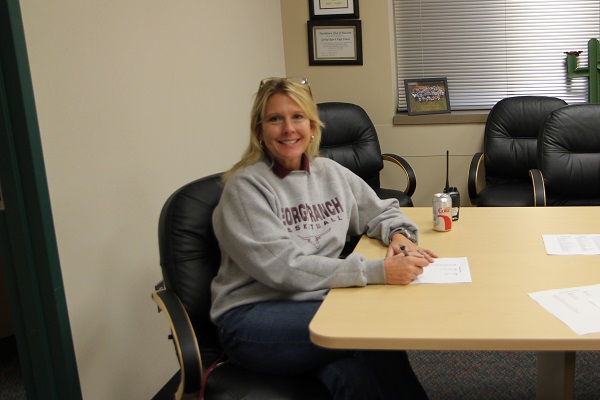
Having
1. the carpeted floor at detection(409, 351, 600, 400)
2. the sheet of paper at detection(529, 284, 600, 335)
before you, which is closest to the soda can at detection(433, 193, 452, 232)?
the sheet of paper at detection(529, 284, 600, 335)

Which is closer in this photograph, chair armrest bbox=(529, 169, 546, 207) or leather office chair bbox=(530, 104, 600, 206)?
chair armrest bbox=(529, 169, 546, 207)

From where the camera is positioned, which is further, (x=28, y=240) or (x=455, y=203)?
(x=455, y=203)

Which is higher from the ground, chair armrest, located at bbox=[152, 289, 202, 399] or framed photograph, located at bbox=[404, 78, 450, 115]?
framed photograph, located at bbox=[404, 78, 450, 115]

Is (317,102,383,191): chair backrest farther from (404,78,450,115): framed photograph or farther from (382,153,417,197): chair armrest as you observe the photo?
(404,78,450,115): framed photograph

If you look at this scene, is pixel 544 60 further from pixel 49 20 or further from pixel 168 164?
pixel 49 20

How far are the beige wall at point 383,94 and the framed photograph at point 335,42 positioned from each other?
45mm

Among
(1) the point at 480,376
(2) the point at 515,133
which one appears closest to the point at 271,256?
(1) the point at 480,376

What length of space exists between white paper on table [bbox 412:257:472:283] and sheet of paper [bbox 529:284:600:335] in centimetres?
19

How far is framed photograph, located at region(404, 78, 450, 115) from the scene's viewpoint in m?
4.08

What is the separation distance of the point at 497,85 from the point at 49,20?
3.18m

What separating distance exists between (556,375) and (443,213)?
22.7 inches

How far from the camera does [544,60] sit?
13.4 feet

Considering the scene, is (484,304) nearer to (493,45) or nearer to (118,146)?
(118,146)

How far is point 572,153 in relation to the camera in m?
3.11
